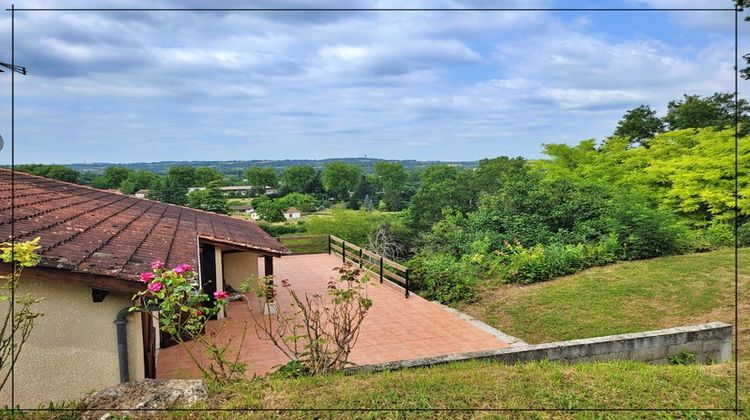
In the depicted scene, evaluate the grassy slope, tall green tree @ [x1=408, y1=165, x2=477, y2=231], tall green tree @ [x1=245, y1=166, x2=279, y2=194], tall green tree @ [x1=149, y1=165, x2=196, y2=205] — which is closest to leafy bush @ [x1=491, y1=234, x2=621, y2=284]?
the grassy slope

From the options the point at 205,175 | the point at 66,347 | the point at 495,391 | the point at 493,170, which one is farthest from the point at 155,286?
the point at 205,175

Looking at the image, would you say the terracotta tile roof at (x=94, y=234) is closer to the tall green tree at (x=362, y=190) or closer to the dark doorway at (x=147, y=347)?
the dark doorway at (x=147, y=347)

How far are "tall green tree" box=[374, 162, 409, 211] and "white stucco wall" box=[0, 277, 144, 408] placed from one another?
59.0 m

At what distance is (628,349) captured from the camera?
568cm

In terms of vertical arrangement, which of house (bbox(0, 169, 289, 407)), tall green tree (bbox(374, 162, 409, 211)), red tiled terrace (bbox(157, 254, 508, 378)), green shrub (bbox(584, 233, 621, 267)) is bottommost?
red tiled terrace (bbox(157, 254, 508, 378))

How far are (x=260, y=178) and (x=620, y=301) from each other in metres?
70.1

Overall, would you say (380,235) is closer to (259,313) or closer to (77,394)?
(259,313)

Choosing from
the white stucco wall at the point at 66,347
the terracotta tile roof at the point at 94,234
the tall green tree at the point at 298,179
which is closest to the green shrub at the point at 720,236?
the terracotta tile roof at the point at 94,234

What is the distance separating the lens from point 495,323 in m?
8.33

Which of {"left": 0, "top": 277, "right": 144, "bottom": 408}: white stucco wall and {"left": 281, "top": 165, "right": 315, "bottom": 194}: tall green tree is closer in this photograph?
{"left": 0, "top": 277, "right": 144, "bottom": 408}: white stucco wall

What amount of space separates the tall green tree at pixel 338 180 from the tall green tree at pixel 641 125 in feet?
169

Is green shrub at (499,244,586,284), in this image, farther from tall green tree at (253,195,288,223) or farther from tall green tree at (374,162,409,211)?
tall green tree at (374,162,409,211)

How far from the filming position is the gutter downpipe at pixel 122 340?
4289 mm

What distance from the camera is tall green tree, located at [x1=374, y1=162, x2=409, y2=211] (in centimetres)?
6581
